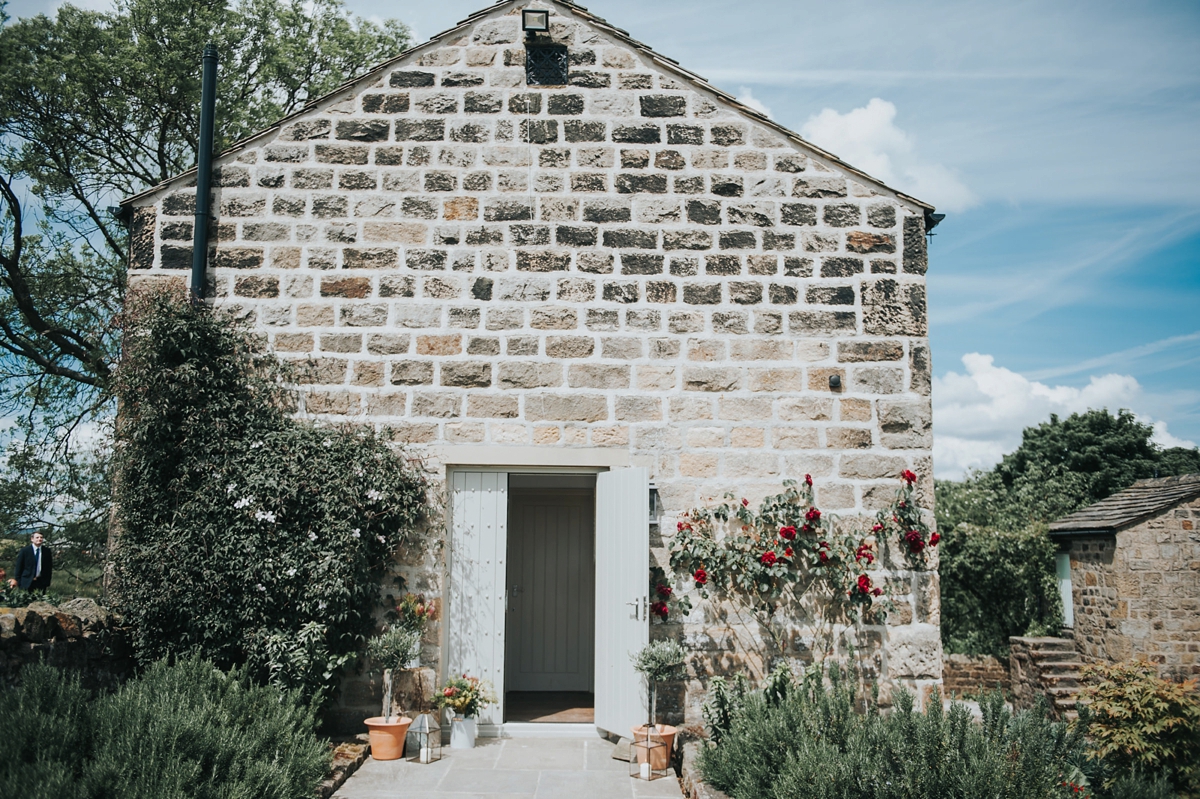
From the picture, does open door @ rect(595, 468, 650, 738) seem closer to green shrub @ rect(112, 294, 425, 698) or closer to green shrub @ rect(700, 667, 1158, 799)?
green shrub @ rect(700, 667, 1158, 799)

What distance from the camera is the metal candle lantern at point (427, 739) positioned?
604cm

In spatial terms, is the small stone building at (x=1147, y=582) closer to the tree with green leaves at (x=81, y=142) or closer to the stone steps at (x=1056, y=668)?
the stone steps at (x=1056, y=668)

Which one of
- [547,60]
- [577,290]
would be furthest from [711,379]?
[547,60]

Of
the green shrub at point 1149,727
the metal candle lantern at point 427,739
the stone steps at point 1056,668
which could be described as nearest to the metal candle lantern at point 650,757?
the metal candle lantern at point 427,739

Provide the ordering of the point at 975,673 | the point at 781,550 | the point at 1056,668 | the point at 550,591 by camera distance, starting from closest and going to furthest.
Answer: the point at 781,550 → the point at 550,591 → the point at 1056,668 → the point at 975,673

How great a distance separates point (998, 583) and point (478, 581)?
15000 mm

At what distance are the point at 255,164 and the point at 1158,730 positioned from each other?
8.65 metres

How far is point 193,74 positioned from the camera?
13.8 metres

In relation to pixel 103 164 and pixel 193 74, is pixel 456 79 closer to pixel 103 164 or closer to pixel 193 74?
pixel 193 74

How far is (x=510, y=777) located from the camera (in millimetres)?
5723

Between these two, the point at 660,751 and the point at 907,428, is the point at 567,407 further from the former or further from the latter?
the point at 907,428

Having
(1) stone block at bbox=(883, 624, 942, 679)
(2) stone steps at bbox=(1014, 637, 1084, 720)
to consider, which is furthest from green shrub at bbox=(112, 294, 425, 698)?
(2) stone steps at bbox=(1014, 637, 1084, 720)

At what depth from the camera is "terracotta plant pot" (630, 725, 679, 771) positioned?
5910 millimetres

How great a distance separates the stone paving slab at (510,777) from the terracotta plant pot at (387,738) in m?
0.06
